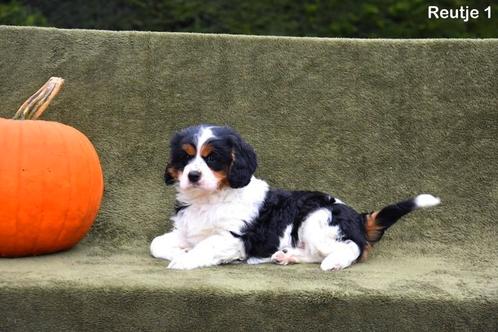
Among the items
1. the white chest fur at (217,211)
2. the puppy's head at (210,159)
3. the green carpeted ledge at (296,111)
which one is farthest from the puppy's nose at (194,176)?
the green carpeted ledge at (296,111)

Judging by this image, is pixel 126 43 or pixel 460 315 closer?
pixel 460 315

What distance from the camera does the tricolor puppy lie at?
3.74m

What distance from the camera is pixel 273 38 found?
4.78m

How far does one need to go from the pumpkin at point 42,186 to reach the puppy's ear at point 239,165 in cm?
73

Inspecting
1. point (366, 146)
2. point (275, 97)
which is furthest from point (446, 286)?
point (275, 97)

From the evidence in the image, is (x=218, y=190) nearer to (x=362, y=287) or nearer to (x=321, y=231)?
(x=321, y=231)

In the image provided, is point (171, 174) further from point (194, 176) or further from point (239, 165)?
point (239, 165)

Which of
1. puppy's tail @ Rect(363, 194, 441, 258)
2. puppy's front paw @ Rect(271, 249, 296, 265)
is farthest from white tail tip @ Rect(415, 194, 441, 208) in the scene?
puppy's front paw @ Rect(271, 249, 296, 265)

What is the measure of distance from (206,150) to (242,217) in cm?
38

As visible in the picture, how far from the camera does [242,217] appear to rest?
388 centimetres

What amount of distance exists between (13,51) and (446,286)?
274 cm

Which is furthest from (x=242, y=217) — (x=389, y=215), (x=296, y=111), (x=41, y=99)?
(x=41, y=99)

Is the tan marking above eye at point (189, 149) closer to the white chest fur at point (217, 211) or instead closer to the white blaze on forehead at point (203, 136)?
the white blaze on forehead at point (203, 136)

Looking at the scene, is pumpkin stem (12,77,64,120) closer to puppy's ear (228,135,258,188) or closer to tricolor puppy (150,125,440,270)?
tricolor puppy (150,125,440,270)
